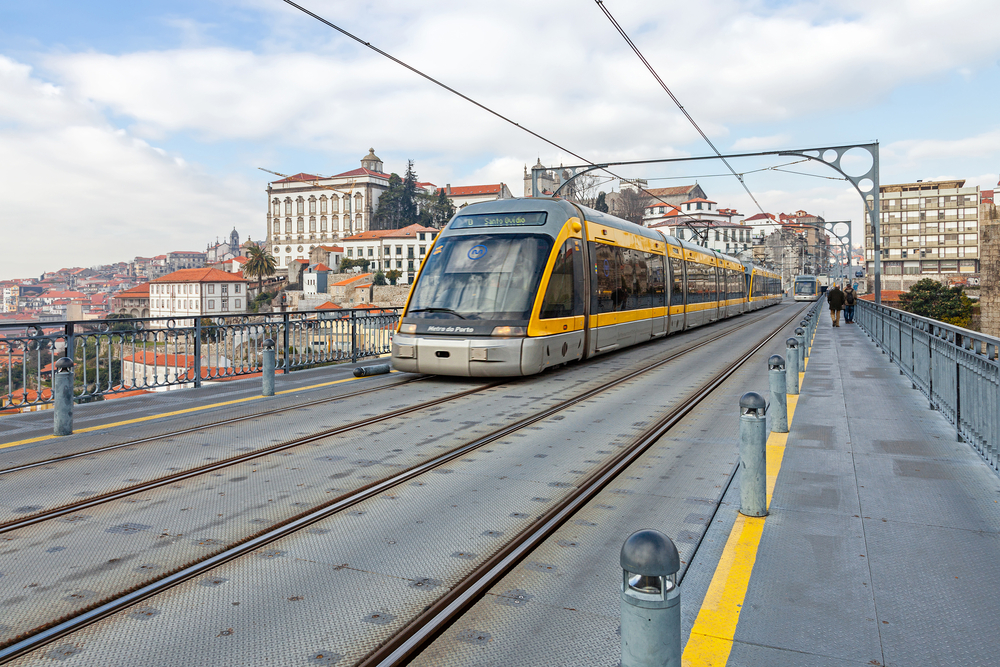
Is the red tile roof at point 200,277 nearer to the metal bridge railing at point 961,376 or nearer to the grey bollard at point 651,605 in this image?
the metal bridge railing at point 961,376

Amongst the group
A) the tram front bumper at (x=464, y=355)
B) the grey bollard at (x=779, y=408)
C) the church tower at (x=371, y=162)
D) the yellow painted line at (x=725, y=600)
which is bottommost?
the yellow painted line at (x=725, y=600)

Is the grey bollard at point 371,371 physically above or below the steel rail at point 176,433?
above

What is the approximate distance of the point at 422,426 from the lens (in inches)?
315

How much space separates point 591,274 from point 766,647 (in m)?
10.9

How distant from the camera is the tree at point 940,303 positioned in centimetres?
6094

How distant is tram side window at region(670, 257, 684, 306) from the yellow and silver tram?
638cm

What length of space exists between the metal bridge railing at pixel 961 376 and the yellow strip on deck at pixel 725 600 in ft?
7.51

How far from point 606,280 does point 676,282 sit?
8127mm

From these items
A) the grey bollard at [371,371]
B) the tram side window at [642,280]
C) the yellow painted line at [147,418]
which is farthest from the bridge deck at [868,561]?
the tram side window at [642,280]

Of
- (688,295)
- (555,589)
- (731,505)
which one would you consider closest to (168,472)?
(555,589)

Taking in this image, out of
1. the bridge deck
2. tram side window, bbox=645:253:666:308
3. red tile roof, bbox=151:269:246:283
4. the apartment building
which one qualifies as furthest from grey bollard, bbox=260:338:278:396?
the apartment building

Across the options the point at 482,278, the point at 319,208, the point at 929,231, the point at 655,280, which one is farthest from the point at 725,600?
the point at 319,208

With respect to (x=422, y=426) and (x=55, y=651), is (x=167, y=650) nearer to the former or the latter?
(x=55, y=651)

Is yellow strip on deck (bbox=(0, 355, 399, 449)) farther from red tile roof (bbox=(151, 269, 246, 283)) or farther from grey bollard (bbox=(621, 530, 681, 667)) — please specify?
red tile roof (bbox=(151, 269, 246, 283))
